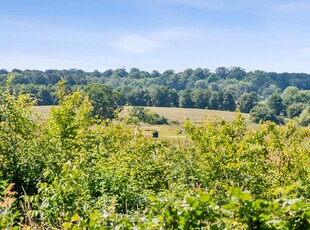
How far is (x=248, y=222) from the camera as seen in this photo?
15.1ft

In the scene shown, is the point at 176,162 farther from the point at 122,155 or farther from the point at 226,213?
the point at 226,213

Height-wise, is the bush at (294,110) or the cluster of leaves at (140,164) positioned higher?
the cluster of leaves at (140,164)

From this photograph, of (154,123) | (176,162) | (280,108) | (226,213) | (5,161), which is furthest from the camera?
(280,108)

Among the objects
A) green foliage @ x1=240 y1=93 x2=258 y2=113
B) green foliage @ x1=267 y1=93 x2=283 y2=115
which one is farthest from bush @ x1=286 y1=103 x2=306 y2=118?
green foliage @ x1=240 y1=93 x2=258 y2=113

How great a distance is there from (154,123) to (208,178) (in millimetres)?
88079

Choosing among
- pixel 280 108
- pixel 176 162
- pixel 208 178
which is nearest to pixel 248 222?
pixel 208 178

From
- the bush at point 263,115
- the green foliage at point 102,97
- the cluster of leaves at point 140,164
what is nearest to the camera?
the cluster of leaves at point 140,164

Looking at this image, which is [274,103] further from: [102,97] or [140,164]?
[140,164]

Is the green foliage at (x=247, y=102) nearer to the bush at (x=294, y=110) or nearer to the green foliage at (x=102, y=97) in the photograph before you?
the bush at (x=294, y=110)

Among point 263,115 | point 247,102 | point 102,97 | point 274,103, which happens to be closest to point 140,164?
point 102,97

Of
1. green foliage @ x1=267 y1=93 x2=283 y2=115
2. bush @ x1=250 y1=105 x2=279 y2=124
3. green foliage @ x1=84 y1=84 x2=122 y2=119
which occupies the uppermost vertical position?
green foliage @ x1=84 y1=84 x2=122 y2=119

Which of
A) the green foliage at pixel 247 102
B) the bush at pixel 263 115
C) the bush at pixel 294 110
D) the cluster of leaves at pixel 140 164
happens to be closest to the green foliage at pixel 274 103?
the bush at pixel 294 110

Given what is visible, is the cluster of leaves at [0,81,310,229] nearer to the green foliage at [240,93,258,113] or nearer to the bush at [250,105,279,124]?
the bush at [250,105,279,124]

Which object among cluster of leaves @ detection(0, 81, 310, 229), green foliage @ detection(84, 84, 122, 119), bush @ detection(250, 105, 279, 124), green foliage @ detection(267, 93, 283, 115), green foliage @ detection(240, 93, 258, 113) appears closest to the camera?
cluster of leaves @ detection(0, 81, 310, 229)
